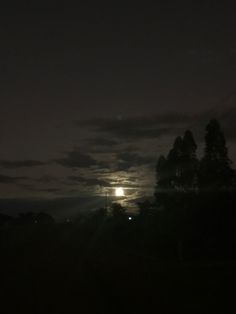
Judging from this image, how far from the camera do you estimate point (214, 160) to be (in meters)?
53.1

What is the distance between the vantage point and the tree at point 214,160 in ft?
171

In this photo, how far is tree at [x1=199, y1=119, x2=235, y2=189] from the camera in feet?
171

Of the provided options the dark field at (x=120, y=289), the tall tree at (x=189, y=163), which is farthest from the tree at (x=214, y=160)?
the dark field at (x=120, y=289)

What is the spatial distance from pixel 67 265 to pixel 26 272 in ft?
9.68

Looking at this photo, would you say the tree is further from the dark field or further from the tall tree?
the dark field

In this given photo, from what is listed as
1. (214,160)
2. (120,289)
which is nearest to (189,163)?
(214,160)

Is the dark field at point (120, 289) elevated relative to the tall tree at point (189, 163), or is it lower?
lower

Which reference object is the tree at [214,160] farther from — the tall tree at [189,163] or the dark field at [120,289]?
the dark field at [120,289]

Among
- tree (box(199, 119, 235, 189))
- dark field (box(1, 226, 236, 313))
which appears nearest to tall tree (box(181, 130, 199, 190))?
tree (box(199, 119, 235, 189))

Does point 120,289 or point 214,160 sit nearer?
point 120,289

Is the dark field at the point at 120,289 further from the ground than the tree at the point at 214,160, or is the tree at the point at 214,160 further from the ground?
the tree at the point at 214,160

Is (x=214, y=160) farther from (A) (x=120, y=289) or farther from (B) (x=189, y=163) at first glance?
(A) (x=120, y=289)

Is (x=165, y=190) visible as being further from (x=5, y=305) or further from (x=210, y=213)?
(x=5, y=305)

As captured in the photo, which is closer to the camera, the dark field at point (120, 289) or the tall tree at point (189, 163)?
the dark field at point (120, 289)
